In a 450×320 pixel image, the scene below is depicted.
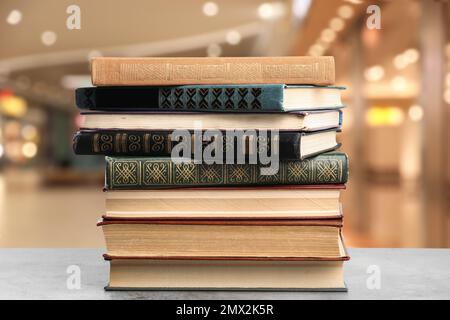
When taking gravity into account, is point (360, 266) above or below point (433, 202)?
above

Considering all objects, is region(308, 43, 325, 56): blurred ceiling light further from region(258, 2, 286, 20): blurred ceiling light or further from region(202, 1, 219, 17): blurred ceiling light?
region(202, 1, 219, 17): blurred ceiling light

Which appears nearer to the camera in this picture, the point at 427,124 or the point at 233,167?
the point at 233,167

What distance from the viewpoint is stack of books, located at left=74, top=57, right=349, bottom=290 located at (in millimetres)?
734

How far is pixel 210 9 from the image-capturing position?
11.4 m

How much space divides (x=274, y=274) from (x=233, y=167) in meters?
0.12

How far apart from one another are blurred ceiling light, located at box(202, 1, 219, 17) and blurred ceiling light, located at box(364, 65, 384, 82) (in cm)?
275

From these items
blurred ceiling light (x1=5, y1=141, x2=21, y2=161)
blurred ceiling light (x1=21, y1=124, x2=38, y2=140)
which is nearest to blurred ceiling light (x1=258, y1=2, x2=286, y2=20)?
blurred ceiling light (x1=5, y1=141, x2=21, y2=161)

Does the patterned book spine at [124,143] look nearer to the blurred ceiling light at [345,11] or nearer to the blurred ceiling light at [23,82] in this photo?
the blurred ceiling light at [345,11]

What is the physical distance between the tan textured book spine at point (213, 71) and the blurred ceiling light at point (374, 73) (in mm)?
8448

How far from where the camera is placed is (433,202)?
5.49m

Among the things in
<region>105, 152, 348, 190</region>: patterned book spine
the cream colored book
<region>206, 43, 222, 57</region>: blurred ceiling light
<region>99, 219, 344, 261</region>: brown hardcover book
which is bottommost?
the cream colored book
